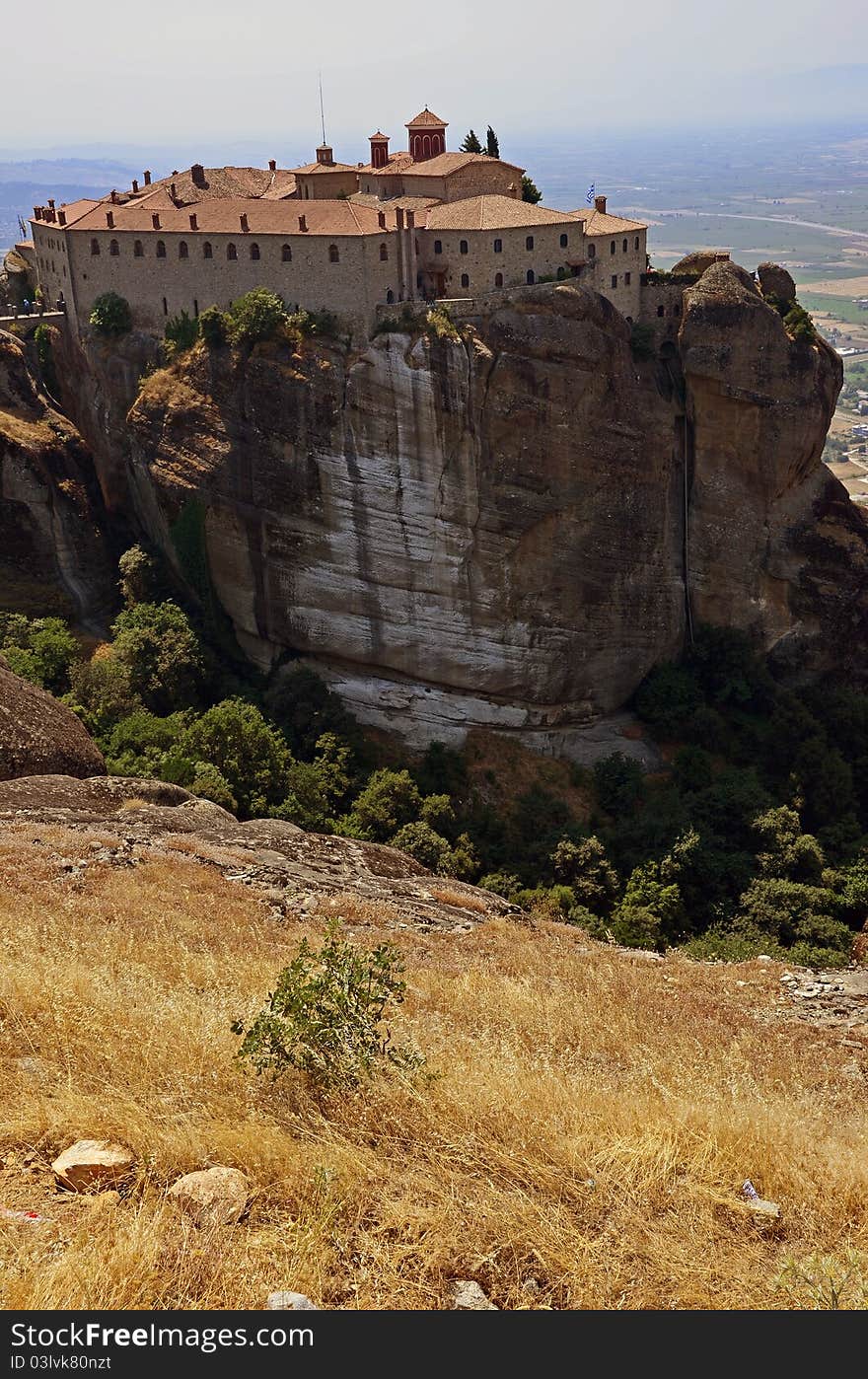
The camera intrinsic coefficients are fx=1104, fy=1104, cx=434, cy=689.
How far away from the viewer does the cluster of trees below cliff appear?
29297mm

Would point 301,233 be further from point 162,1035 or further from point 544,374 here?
point 162,1035

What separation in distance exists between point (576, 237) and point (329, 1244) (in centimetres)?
3531

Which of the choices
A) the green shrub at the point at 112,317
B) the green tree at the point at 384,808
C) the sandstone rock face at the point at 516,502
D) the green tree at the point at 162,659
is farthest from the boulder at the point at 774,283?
the green tree at the point at 162,659

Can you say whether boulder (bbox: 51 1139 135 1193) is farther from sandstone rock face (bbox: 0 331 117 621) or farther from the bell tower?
the bell tower

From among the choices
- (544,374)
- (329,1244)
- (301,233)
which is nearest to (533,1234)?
(329,1244)

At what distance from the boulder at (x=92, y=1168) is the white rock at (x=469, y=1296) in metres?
2.13

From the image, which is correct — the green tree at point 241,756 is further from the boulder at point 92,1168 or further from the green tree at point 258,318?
the boulder at point 92,1168

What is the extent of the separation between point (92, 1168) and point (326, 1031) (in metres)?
2.02

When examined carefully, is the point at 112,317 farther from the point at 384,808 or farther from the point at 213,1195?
the point at 213,1195

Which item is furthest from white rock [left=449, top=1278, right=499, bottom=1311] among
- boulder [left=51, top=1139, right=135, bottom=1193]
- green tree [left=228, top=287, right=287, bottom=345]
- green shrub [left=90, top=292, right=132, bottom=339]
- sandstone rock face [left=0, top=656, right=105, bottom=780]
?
green shrub [left=90, top=292, right=132, bottom=339]

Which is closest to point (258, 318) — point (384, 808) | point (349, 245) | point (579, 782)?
point (349, 245)

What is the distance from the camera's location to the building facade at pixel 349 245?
114 ft

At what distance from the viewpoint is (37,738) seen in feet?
73.0

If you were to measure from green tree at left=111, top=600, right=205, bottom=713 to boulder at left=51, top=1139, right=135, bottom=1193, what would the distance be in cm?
2901
